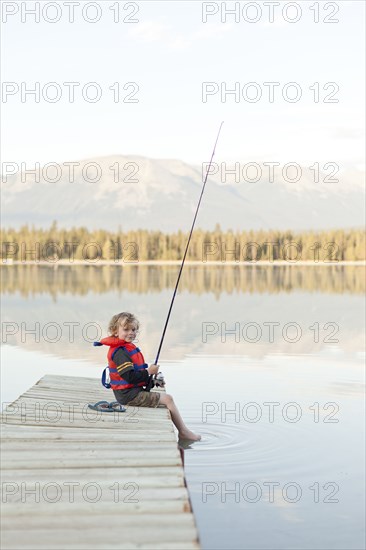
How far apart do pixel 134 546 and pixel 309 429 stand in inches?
258

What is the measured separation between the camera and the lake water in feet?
25.9

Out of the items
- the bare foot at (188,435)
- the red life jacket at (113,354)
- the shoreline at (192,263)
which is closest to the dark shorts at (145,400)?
the red life jacket at (113,354)

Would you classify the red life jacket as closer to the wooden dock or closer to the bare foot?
the wooden dock

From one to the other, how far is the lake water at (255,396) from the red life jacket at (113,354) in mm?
1145

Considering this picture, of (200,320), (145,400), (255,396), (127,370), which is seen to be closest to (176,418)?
(145,400)

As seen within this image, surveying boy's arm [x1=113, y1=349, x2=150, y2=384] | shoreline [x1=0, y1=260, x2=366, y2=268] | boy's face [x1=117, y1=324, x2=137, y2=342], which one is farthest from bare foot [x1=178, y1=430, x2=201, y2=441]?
shoreline [x1=0, y1=260, x2=366, y2=268]

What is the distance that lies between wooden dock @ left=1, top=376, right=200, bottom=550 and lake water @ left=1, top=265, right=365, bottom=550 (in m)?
0.77

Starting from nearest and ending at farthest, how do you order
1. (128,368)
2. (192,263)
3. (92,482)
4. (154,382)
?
(92,482)
(128,368)
(154,382)
(192,263)

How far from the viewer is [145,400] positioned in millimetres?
10562

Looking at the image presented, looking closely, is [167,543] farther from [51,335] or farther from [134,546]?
[51,335]

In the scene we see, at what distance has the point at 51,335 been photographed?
2481cm

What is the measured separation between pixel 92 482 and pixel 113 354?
3.33 metres

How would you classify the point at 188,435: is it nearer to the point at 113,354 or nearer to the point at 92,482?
the point at 113,354

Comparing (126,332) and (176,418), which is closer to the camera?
(126,332)
